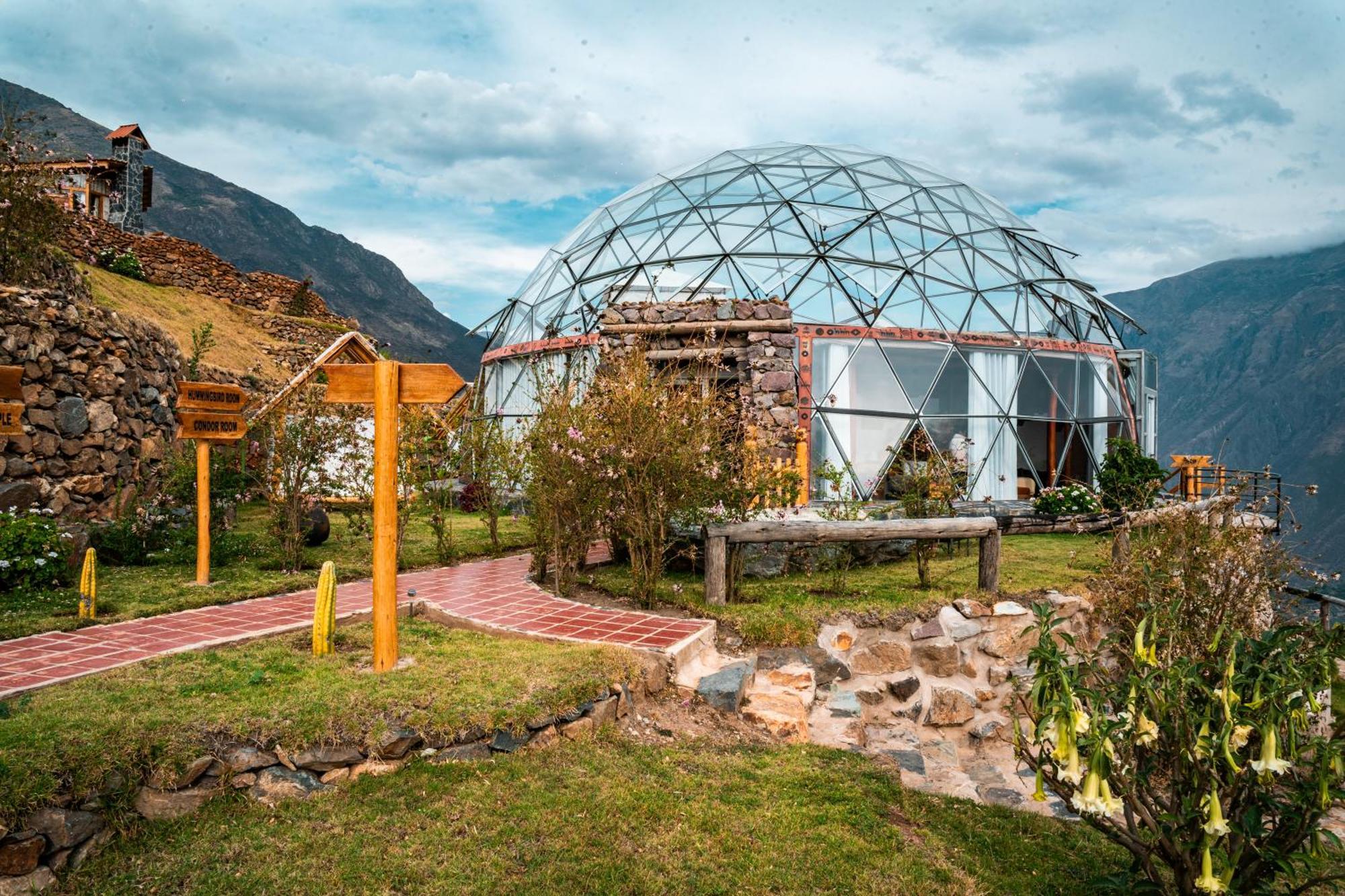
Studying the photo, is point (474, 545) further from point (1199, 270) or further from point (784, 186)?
point (1199, 270)

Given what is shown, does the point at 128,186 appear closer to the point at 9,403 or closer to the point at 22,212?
the point at 22,212

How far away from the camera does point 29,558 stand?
6.66 m

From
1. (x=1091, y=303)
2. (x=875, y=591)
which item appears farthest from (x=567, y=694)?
(x=1091, y=303)

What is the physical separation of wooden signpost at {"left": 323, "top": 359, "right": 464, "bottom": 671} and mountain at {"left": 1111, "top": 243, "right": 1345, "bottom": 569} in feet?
238

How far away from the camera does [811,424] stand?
12305 mm

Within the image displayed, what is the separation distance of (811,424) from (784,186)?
235 inches

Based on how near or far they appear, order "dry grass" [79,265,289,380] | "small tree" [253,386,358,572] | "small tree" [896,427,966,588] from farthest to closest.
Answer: "dry grass" [79,265,289,380] → "small tree" [896,427,966,588] → "small tree" [253,386,358,572]

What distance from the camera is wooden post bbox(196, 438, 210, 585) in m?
7.14


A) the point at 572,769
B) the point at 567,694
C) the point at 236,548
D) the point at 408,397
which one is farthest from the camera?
the point at 236,548

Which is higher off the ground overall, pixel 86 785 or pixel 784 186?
pixel 784 186

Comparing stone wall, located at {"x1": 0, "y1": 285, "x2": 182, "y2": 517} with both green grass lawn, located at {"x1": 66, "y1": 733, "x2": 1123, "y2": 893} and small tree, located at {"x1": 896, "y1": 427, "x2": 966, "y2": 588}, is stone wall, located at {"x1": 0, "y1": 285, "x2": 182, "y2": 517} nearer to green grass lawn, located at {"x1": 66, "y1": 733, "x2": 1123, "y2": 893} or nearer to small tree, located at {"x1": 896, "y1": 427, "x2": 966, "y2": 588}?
green grass lawn, located at {"x1": 66, "y1": 733, "x2": 1123, "y2": 893}

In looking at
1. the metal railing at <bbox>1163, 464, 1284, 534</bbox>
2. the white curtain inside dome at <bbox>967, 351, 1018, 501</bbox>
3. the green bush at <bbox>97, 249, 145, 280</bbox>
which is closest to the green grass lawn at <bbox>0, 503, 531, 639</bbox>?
the white curtain inside dome at <bbox>967, 351, 1018, 501</bbox>

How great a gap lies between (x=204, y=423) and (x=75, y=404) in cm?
280

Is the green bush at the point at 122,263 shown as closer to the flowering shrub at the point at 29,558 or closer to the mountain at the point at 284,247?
the flowering shrub at the point at 29,558
